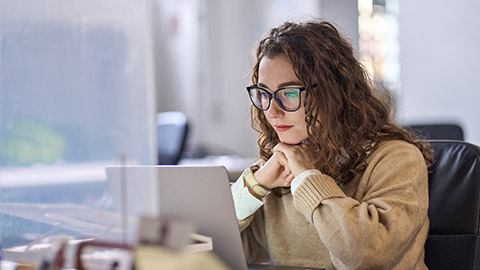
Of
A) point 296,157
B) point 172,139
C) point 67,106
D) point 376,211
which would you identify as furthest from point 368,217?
point 172,139

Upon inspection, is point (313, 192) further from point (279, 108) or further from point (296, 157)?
point (279, 108)

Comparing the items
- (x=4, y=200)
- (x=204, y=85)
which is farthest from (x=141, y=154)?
(x=204, y=85)

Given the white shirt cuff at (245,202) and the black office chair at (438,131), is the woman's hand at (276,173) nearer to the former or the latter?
the white shirt cuff at (245,202)

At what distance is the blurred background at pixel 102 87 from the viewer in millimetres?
1521

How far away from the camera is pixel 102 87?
227 centimetres

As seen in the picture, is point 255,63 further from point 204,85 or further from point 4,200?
point 204,85

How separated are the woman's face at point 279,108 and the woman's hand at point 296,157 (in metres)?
0.03

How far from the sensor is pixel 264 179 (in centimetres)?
142

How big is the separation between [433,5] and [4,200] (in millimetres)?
2334

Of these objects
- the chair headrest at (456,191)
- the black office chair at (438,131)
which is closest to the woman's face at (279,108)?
the chair headrest at (456,191)

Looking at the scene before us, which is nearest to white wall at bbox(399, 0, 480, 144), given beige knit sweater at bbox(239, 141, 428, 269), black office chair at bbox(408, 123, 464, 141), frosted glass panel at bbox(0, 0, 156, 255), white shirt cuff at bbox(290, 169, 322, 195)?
black office chair at bbox(408, 123, 464, 141)

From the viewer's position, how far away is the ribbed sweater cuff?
1.24 m

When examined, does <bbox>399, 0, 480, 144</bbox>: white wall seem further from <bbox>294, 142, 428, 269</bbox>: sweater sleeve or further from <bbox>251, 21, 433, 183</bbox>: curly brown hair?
<bbox>294, 142, 428, 269</bbox>: sweater sleeve

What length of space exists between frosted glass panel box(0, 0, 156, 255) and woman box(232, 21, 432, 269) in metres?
0.38
